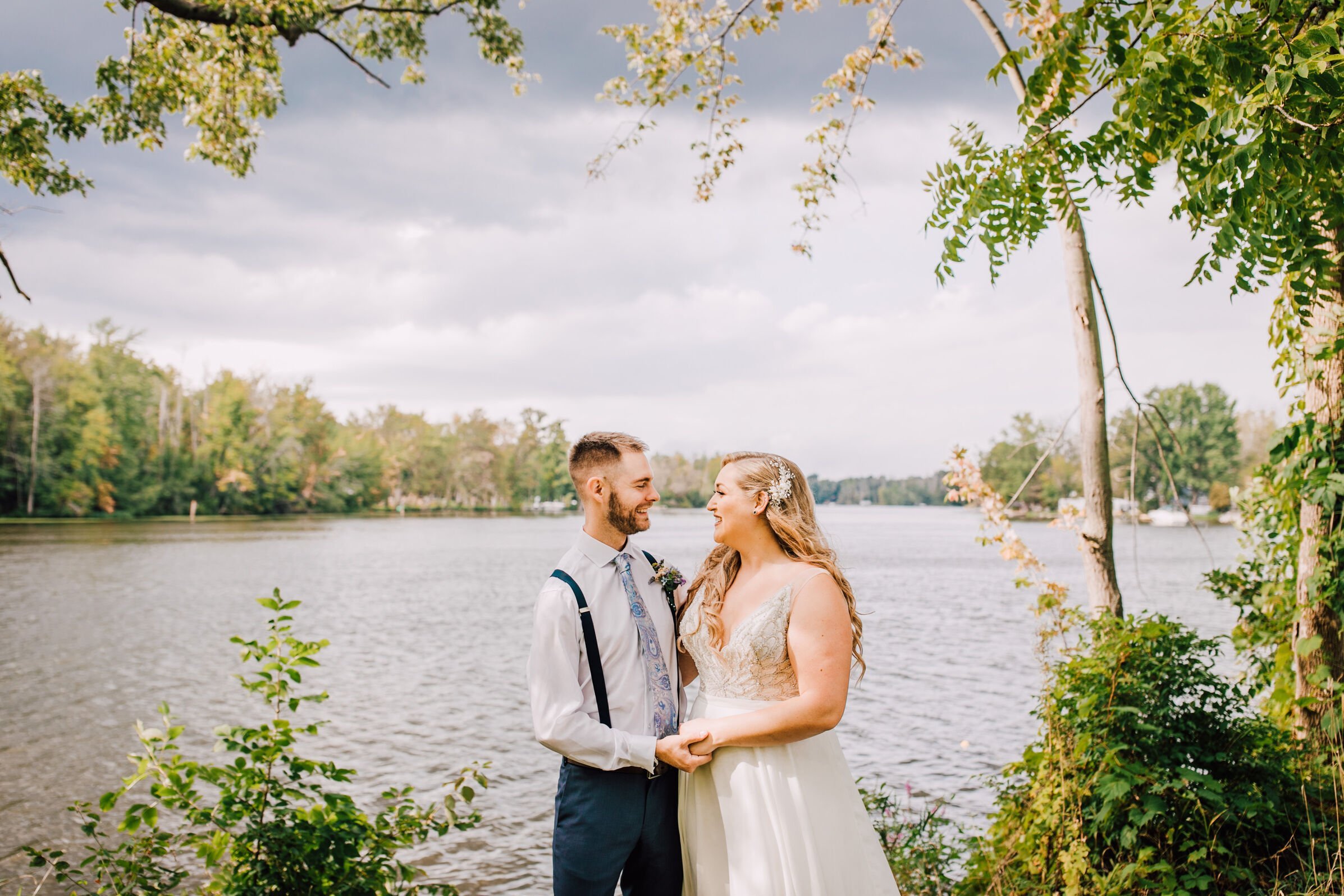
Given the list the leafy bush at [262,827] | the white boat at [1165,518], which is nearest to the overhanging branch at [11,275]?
the leafy bush at [262,827]

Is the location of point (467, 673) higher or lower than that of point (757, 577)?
lower

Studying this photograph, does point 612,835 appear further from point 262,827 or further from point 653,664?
point 262,827

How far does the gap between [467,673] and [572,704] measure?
1212 cm

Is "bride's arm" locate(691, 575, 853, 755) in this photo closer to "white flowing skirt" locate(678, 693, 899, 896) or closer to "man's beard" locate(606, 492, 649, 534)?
"white flowing skirt" locate(678, 693, 899, 896)

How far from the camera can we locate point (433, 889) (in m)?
4.25

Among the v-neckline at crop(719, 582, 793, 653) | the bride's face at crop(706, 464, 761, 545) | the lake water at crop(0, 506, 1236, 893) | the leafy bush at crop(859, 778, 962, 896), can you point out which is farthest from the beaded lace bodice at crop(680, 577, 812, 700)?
the leafy bush at crop(859, 778, 962, 896)

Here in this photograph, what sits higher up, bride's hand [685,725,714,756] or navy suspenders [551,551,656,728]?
navy suspenders [551,551,656,728]

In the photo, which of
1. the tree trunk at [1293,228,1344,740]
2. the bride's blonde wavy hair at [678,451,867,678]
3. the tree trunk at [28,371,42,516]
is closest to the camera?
the bride's blonde wavy hair at [678,451,867,678]

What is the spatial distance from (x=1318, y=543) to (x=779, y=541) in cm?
328

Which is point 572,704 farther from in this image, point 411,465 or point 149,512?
point 411,465

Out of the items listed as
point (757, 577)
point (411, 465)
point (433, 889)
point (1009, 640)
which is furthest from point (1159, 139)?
point (411, 465)

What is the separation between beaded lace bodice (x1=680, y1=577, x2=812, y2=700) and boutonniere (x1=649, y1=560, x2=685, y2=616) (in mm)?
356

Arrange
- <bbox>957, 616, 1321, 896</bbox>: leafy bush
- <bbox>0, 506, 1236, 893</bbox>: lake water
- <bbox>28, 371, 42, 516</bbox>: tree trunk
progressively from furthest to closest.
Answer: <bbox>28, 371, 42, 516</bbox>: tree trunk < <bbox>0, 506, 1236, 893</bbox>: lake water < <bbox>957, 616, 1321, 896</bbox>: leafy bush

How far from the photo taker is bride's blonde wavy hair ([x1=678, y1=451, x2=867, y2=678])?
288cm
